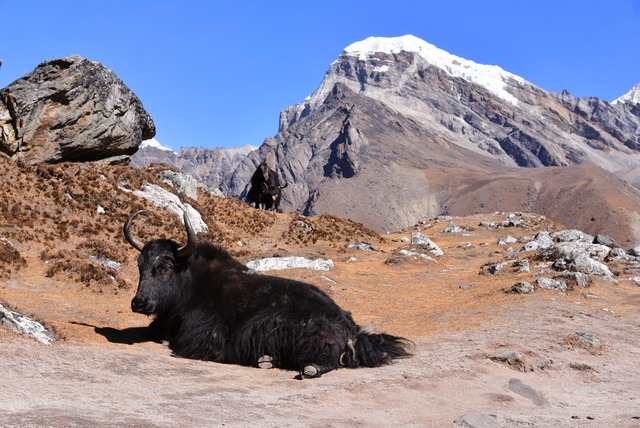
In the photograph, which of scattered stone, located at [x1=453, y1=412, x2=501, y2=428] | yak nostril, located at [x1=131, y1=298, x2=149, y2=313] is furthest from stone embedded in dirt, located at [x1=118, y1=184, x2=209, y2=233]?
scattered stone, located at [x1=453, y1=412, x2=501, y2=428]

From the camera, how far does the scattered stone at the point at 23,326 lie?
273 inches

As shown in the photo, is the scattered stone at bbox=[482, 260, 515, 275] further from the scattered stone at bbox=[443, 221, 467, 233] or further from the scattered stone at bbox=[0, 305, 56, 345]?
the scattered stone at bbox=[443, 221, 467, 233]

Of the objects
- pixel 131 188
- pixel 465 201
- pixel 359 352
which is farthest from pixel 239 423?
pixel 465 201

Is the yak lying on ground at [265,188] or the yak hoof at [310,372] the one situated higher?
the yak lying on ground at [265,188]

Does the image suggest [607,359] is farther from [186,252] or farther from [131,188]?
[131,188]

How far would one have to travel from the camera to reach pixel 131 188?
2369 centimetres

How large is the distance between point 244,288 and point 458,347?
3.84 meters

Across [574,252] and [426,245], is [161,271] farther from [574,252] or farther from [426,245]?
[426,245]

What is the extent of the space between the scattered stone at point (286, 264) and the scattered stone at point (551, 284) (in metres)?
7.77

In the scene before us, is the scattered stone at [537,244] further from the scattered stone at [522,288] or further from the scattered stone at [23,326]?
the scattered stone at [23,326]

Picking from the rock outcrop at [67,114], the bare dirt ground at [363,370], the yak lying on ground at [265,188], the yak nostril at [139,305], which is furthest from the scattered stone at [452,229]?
the yak nostril at [139,305]

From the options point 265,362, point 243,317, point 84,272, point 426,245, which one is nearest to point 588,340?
point 265,362

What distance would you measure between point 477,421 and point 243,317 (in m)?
3.86

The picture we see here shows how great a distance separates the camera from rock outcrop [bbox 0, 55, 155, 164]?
906 inches
